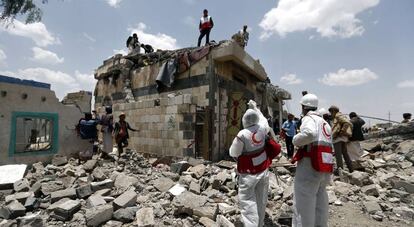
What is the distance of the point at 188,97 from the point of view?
7469mm

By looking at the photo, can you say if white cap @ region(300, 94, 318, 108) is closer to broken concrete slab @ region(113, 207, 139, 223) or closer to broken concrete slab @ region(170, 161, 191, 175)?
broken concrete slab @ region(113, 207, 139, 223)

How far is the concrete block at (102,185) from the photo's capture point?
470cm

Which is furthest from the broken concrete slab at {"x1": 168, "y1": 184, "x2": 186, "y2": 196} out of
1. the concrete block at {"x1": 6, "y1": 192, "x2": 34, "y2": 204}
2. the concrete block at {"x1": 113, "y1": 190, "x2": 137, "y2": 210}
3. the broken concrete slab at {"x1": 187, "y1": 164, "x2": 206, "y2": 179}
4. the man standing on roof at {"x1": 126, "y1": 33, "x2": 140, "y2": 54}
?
the man standing on roof at {"x1": 126, "y1": 33, "x2": 140, "y2": 54}

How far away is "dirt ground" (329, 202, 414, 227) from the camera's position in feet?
12.8

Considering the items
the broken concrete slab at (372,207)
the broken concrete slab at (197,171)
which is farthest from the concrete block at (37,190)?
the broken concrete slab at (372,207)

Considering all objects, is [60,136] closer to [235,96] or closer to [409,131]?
[235,96]

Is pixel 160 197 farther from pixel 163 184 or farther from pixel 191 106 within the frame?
pixel 191 106

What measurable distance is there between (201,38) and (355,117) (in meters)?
5.70

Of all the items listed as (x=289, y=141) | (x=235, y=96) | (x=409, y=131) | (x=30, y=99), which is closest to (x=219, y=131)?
(x=235, y=96)

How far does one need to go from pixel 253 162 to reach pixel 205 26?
714 cm

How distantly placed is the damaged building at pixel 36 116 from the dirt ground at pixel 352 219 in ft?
23.2

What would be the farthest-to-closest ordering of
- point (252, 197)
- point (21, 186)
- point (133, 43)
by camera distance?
point (133, 43) < point (21, 186) < point (252, 197)

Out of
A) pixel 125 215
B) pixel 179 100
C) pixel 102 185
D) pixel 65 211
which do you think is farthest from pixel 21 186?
pixel 179 100

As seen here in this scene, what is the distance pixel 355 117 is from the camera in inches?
254
